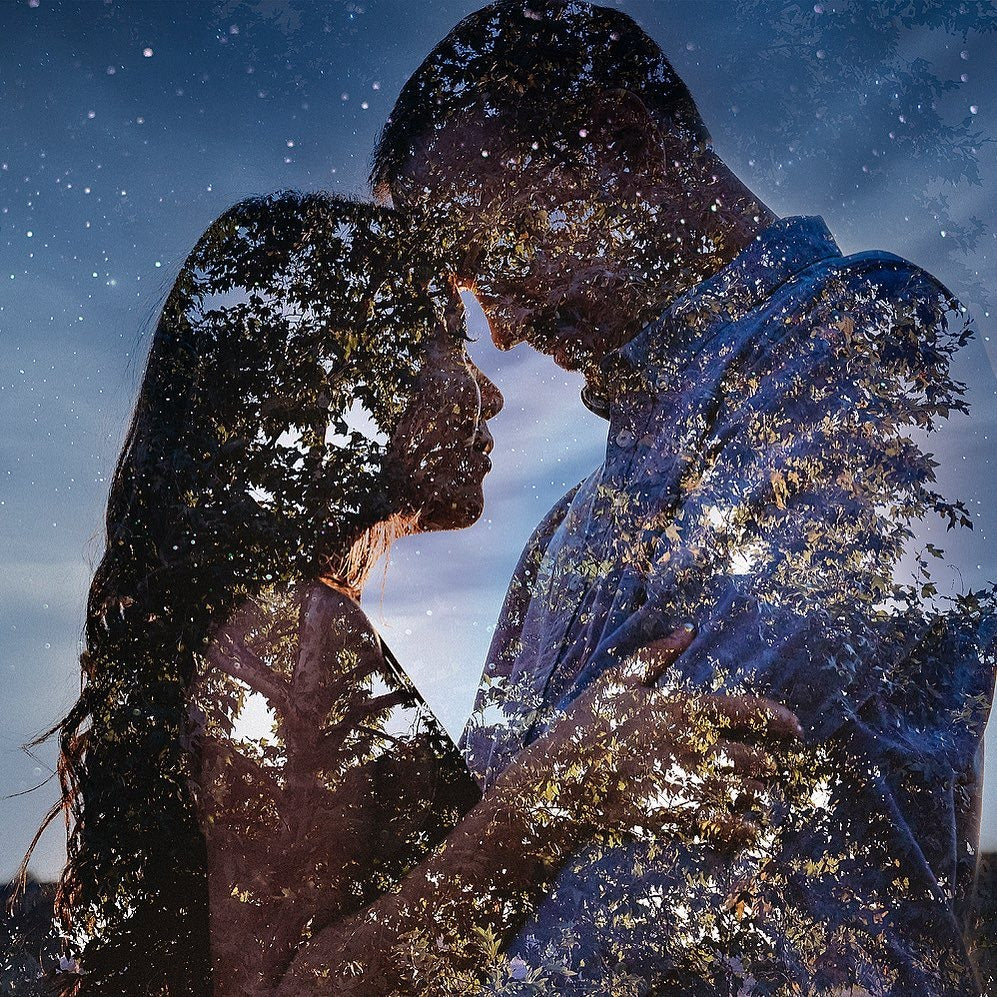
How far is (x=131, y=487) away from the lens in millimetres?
1045

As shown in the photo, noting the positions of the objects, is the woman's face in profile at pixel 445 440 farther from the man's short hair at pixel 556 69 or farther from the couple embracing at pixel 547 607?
the man's short hair at pixel 556 69

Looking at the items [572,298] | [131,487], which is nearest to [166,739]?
[131,487]

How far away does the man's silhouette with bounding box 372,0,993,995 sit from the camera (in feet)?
2.36

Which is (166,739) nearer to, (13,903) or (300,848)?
(300,848)

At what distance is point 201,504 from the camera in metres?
1.00

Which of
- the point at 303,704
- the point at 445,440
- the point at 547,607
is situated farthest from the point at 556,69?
the point at 303,704

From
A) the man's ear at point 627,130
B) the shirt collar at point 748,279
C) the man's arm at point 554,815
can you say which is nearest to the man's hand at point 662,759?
the man's arm at point 554,815

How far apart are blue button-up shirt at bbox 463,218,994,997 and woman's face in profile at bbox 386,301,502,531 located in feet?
0.82

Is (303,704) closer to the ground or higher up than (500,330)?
closer to the ground

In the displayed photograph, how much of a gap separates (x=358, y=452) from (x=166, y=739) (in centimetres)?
43

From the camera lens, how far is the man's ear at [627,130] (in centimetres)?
108

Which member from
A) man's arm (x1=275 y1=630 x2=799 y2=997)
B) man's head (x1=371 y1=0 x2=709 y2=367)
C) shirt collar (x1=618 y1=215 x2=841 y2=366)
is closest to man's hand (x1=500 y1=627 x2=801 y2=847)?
Result: man's arm (x1=275 y1=630 x2=799 y2=997)

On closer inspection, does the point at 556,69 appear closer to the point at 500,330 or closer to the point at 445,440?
the point at 500,330

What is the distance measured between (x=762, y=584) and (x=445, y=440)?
479 millimetres
